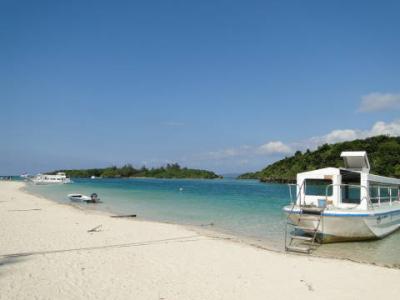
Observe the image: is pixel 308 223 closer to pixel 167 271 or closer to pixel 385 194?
pixel 167 271

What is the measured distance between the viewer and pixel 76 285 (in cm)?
795

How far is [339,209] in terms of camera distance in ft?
49.0

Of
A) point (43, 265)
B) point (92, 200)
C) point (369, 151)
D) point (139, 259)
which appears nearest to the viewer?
point (43, 265)

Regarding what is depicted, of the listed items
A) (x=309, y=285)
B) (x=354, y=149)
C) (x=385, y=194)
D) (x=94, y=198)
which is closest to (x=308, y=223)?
(x=309, y=285)

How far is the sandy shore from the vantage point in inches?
304

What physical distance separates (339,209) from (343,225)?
0.66 metres

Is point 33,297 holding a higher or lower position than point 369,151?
lower

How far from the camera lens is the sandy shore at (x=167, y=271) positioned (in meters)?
7.71

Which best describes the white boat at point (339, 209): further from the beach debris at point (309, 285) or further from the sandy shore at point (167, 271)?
the beach debris at point (309, 285)

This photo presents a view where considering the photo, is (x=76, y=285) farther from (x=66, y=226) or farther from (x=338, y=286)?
(x=66, y=226)

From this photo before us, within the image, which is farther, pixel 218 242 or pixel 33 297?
pixel 218 242

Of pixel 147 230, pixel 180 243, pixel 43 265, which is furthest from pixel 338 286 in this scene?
pixel 147 230

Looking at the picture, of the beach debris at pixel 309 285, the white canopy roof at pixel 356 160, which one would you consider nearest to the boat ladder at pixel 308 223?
the white canopy roof at pixel 356 160

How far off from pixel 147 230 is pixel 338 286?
10.1 meters
